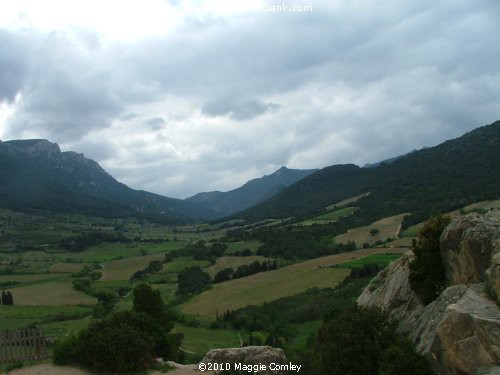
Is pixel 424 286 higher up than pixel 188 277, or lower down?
higher up

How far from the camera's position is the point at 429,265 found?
54.2 ft

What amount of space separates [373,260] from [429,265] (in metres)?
52.8

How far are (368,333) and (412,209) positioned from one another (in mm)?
108201

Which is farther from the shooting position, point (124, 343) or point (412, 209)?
point (412, 209)

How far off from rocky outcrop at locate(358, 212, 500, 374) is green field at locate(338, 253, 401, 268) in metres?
47.1

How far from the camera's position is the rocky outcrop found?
33.2ft

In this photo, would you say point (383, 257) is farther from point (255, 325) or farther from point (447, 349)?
point (447, 349)

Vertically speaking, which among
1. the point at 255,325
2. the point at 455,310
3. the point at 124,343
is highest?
the point at 455,310

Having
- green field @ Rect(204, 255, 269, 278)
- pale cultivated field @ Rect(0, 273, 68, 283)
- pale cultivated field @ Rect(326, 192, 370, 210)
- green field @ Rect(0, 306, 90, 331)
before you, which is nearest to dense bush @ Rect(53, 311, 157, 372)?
green field @ Rect(0, 306, 90, 331)

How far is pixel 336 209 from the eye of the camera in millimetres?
156000

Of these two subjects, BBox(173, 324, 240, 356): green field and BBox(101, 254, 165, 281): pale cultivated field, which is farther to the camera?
BBox(101, 254, 165, 281): pale cultivated field

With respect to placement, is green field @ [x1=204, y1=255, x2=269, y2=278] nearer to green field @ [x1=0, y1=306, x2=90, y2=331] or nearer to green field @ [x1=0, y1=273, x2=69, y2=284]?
green field @ [x1=0, y1=306, x2=90, y2=331]

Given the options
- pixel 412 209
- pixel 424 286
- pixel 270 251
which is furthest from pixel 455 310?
pixel 412 209

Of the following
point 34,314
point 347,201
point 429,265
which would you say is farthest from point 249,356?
point 347,201
